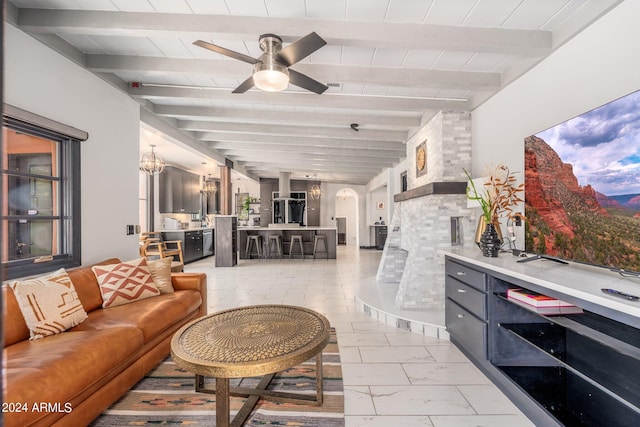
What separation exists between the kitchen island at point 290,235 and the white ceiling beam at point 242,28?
643 centimetres

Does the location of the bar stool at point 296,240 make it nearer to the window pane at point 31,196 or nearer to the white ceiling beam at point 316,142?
the white ceiling beam at point 316,142

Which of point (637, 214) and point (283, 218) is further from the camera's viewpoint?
point (283, 218)

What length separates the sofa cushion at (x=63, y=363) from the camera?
1.43 m

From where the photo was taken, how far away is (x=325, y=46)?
8.93 feet

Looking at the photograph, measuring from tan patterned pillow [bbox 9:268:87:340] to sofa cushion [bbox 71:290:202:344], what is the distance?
0.10 m

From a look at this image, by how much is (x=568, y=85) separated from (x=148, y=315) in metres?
3.65

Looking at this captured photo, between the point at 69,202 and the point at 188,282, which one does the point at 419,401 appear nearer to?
the point at 188,282

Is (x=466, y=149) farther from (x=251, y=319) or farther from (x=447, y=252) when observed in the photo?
(x=251, y=319)

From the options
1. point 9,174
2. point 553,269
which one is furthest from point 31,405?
point 553,269

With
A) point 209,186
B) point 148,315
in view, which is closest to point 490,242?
point 148,315

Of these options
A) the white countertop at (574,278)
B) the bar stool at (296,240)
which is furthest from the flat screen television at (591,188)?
the bar stool at (296,240)

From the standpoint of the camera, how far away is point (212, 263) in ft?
25.9

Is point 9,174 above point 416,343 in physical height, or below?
above

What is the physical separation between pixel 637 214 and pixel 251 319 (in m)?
2.33
